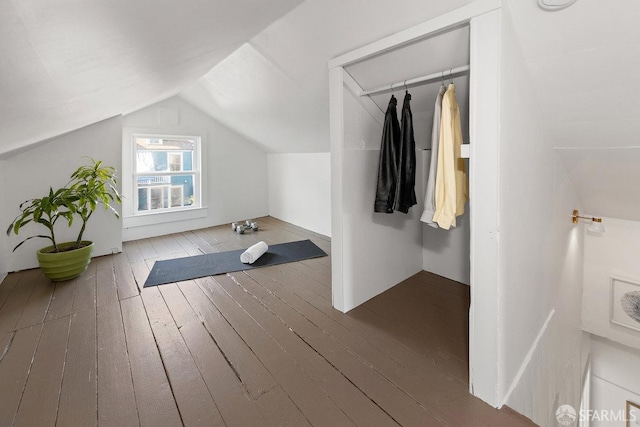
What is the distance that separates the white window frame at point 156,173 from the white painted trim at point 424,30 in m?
3.52

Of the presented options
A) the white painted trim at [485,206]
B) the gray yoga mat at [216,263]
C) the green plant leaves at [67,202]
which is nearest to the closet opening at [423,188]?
the white painted trim at [485,206]

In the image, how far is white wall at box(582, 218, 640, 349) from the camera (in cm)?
261

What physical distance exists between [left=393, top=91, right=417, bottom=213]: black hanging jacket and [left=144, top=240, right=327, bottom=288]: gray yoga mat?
1.77m

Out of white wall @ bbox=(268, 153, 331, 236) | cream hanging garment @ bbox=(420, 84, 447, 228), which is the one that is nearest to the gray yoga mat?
white wall @ bbox=(268, 153, 331, 236)

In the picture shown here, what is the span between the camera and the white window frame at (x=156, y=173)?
418 cm

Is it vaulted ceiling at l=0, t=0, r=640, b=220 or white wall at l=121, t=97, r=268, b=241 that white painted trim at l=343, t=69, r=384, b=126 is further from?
white wall at l=121, t=97, r=268, b=241

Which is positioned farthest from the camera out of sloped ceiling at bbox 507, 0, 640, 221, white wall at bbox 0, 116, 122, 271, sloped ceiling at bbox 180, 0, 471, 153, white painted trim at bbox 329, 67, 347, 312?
white wall at bbox 0, 116, 122, 271

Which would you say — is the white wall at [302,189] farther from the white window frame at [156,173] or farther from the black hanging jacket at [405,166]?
the black hanging jacket at [405,166]

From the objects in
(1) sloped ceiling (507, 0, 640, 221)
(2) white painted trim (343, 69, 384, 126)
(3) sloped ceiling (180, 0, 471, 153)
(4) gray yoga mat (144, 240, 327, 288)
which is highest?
(3) sloped ceiling (180, 0, 471, 153)

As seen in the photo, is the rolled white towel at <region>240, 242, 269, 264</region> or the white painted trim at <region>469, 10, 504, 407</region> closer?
the white painted trim at <region>469, 10, 504, 407</region>

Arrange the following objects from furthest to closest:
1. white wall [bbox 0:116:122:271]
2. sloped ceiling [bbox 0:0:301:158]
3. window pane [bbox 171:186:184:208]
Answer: window pane [bbox 171:186:184:208], white wall [bbox 0:116:122:271], sloped ceiling [bbox 0:0:301:158]

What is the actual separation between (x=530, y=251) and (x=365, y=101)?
1471mm

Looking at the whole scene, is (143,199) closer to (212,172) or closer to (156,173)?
(156,173)

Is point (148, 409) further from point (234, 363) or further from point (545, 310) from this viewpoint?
point (545, 310)
